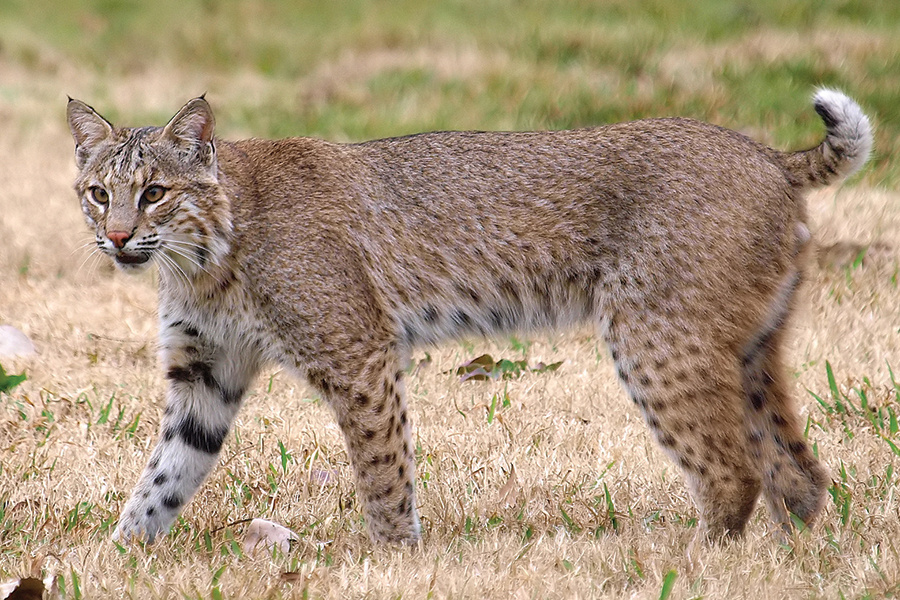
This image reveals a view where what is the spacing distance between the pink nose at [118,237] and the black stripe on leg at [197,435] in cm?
67

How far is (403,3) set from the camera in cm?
1374

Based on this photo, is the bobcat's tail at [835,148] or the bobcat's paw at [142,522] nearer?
the bobcat's paw at [142,522]

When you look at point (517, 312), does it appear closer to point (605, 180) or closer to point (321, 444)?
point (605, 180)

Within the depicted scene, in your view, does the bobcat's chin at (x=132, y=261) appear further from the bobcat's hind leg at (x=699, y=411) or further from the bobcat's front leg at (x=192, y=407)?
the bobcat's hind leg at (x=699, y=411)

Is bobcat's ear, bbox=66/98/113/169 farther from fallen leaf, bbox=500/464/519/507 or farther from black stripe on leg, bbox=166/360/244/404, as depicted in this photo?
fallen leaf, bbox=500/464/519/507

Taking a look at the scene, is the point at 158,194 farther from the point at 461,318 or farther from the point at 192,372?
the point at 461,318

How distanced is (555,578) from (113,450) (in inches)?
77.7

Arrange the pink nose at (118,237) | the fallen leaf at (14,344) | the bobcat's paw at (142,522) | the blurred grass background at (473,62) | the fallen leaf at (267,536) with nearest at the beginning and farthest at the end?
the fallen leaf at (267,536), the pink nose at (118,237), the bobcat's paw at (142,522), the fallen leaf at (14,344), the blurred grass background at (473,62)

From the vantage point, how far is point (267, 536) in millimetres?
3756

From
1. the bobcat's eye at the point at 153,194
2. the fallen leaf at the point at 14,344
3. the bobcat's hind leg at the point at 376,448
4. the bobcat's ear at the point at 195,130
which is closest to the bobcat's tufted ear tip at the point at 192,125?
the bobcat's ear at the point at 195,130

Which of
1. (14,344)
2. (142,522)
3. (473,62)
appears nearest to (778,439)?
(142,522)

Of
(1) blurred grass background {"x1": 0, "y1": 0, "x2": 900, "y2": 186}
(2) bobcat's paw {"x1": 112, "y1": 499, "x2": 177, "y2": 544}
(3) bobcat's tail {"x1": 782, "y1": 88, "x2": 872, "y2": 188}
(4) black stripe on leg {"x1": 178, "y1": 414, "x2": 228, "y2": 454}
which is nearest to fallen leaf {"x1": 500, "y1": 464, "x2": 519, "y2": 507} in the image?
(4) black stripe on leg {"x1": 178, "y1": 414, "x2": 228, "y2": 454}

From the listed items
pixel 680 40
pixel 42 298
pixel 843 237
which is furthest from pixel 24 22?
pixel 843 237

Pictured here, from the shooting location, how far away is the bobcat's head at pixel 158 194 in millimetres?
3908
